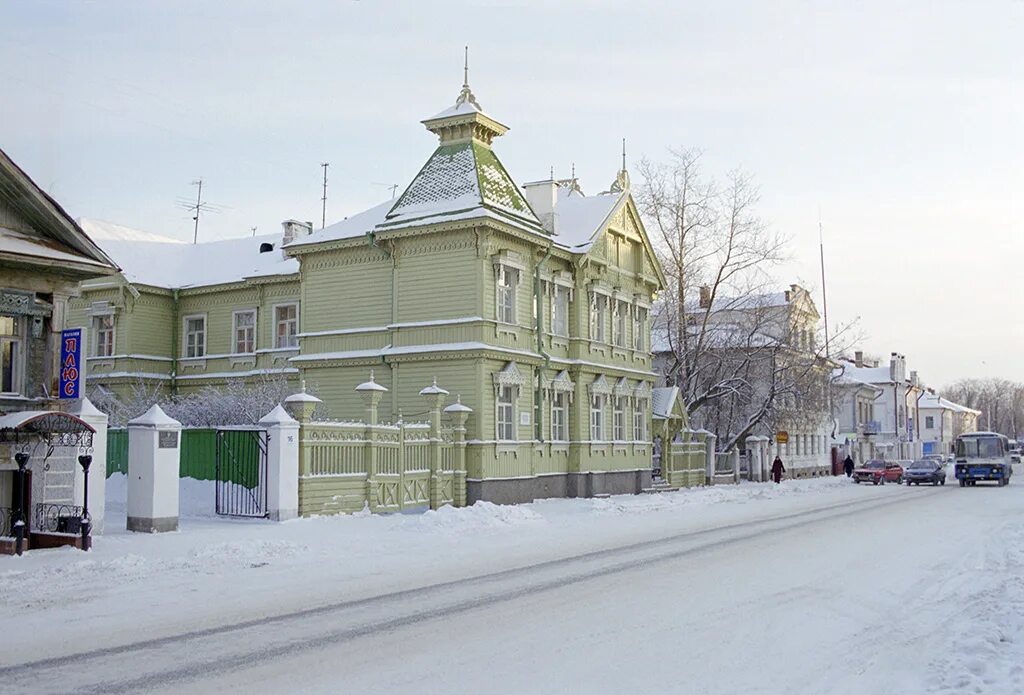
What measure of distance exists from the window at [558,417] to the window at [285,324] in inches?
420

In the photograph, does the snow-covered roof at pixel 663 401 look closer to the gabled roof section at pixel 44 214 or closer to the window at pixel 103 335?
the window at pixel 103 335

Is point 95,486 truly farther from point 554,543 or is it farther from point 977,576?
point 977,576

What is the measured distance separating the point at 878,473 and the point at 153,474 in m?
48.8

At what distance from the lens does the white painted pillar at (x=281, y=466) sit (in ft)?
71.7

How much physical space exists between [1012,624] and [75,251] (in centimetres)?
1655

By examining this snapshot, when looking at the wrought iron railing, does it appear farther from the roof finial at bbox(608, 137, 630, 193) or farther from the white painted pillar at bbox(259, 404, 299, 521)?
the roof finial at bbox(608, 137, 630, 193)

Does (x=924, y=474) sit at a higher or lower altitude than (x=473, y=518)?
lower

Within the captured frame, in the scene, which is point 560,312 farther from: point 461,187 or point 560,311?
point 461,187

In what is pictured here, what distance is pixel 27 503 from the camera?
17938mm

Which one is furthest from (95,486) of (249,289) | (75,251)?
(249,289)

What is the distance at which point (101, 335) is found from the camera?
4128 centimetres

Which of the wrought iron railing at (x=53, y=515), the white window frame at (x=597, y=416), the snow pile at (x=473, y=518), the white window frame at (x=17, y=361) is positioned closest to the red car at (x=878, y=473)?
the white window frame at (x=597, y=416)

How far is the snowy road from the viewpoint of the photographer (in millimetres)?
8453

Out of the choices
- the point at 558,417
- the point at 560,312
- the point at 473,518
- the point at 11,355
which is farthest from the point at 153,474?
the point at 560,312
